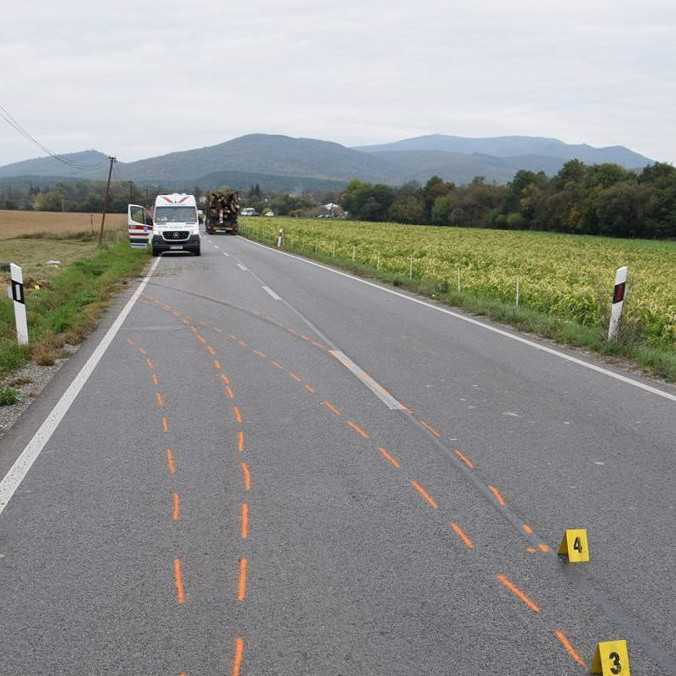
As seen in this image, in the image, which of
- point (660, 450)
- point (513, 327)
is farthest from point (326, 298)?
point (660, 450)

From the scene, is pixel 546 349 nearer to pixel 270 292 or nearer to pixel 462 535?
pixel 462 535

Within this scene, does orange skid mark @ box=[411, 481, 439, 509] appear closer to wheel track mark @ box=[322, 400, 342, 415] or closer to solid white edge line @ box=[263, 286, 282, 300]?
wheel track mark @ box=[322, 400, 342, 415]

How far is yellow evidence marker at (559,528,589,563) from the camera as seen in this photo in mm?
3813

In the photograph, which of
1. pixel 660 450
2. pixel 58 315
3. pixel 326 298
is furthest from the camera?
pixel 326 298

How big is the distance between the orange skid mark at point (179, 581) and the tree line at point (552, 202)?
3001 inches

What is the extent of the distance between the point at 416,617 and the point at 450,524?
1059mm

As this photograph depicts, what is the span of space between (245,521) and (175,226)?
26384mm

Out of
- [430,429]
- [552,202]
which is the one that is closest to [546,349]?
[430,429]

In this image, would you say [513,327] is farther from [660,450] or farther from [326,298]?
[660,450]

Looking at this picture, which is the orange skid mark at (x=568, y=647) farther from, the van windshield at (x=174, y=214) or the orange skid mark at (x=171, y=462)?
the van windshield at (x=174, y=214)

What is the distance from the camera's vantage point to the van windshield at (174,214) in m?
29.8

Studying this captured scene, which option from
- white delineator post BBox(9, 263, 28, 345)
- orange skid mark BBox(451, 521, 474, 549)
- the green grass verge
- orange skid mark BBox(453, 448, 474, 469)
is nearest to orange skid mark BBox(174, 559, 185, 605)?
orange skid mark BBox(451, 521, 474, 549)

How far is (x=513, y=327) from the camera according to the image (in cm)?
1251

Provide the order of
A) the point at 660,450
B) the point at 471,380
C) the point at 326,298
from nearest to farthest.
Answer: the point at 660,450 < the point at 471,380 < the point at 326,298
